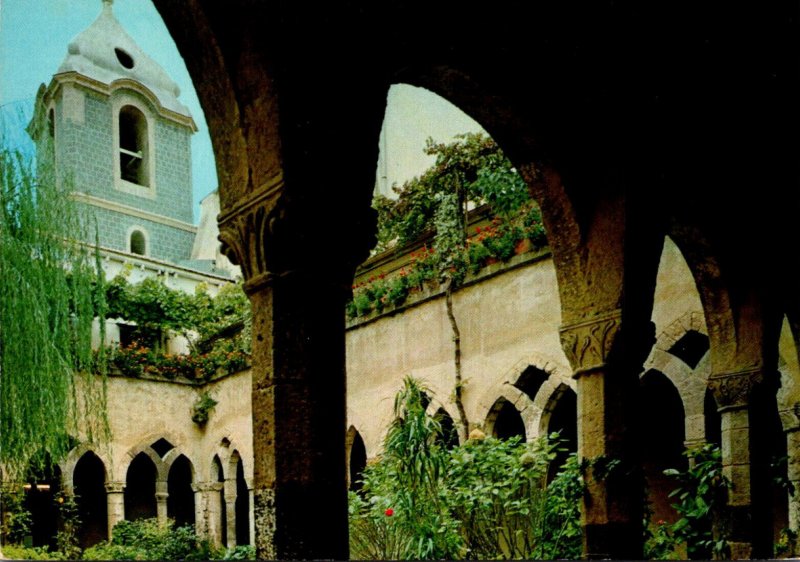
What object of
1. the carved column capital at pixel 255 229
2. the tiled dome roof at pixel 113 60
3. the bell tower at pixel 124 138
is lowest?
the carved column capital at pixel 255 229

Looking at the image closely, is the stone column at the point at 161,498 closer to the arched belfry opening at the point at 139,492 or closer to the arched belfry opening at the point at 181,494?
the arched belfry opening at the point at 139,492

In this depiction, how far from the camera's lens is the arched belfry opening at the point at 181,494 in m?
17.8

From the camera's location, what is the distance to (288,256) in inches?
134

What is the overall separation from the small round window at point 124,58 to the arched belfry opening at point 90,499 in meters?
8.73

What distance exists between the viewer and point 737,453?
6.63m

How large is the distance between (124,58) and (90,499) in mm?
9930

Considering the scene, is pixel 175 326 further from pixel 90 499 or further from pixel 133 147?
pixel 133 147

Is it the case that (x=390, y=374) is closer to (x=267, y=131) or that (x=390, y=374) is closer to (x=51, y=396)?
(x=51, y=396)

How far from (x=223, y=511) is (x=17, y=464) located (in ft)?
23.2

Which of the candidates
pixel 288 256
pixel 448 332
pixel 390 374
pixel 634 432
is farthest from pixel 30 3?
pixel 390 374

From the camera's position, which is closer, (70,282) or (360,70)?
(360,70)

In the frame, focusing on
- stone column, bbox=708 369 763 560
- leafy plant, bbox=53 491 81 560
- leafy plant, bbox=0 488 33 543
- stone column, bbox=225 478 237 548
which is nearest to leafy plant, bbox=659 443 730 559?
stone column, bbox=708 369 763 560

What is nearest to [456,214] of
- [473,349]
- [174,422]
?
[473,349]

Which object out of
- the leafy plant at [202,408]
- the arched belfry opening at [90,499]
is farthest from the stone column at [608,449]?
the arched belfry opening at [90,499]
